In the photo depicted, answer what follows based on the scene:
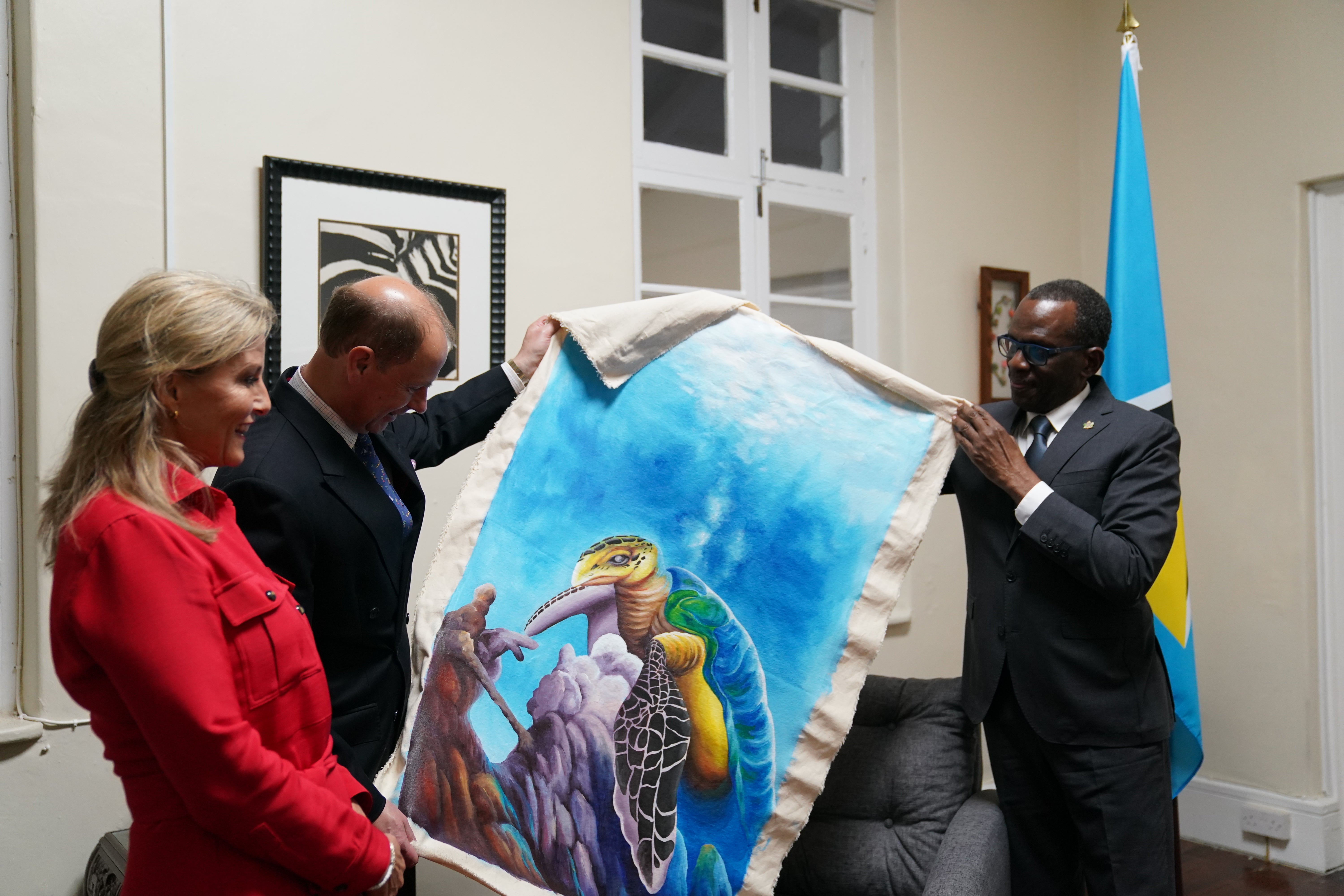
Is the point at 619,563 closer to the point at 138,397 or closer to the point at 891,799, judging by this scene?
the point at 138,397

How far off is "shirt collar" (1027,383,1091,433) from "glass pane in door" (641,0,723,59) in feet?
5.41

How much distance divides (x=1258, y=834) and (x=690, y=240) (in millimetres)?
A: 2546

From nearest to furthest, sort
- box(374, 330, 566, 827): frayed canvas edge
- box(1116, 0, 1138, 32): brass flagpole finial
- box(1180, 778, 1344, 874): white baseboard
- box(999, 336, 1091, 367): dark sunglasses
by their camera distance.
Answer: box(374, 330, 566, 827): frayed canvas edge
box(999, 336, 1091, 367): dark sunglasses
box(1116, 0, 1138, 32): brass flagpole finial
box(1180, 778, 1344, 874): white baseboard

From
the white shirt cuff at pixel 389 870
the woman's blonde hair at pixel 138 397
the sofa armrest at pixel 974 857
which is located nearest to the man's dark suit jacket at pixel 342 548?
the white shirt cuff at pixel 389 870

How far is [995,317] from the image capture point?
11.1 ft

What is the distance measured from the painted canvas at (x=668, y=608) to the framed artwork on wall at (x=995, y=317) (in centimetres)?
194

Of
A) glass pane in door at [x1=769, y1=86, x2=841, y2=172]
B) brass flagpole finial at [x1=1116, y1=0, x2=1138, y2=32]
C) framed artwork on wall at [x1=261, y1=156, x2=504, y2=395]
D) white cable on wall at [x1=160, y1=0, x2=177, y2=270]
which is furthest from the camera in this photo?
glass pane in door at [x1=769, y1=86, x2=841, y2=172]

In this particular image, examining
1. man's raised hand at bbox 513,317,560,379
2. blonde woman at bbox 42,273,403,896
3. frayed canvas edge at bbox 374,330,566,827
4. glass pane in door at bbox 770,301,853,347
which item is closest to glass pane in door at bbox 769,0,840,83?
glass pane in door at bbox 770,301,853,347

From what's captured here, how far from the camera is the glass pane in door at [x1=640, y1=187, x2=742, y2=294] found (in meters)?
2.90

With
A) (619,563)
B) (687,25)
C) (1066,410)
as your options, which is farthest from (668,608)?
(687,25)

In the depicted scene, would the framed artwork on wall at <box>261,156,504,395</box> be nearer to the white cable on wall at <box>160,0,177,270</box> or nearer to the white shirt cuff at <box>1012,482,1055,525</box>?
the white cable on wall at <box>160,0,177,270</box>

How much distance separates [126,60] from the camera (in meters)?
1.97

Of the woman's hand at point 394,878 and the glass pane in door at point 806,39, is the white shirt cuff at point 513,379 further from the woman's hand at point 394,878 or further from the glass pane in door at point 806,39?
the glass pane in door at point 806,39

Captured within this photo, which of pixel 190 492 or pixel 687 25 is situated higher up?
pixel 687 25
